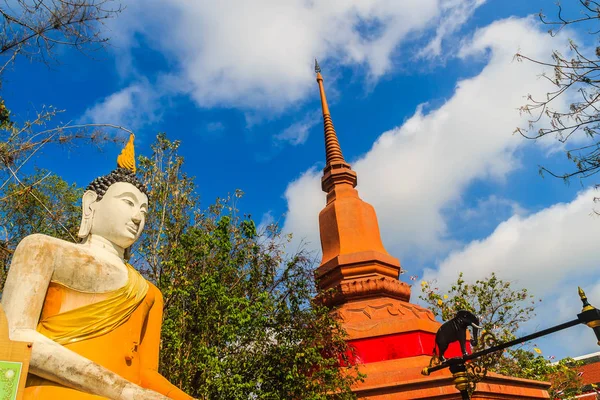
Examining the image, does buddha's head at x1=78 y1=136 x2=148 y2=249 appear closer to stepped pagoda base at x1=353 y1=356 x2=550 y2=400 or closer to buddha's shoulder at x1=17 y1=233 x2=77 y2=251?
buddha's shoulder at x1=17 y1=233 x2=77 y2=251

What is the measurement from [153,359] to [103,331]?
76cm

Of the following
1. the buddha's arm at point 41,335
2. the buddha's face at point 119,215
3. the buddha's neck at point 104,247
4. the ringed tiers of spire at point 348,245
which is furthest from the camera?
the ringed tiers of spire at point 348,245

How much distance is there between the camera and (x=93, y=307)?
372 cm

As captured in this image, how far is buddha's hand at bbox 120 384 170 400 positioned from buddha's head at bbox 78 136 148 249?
133 cm

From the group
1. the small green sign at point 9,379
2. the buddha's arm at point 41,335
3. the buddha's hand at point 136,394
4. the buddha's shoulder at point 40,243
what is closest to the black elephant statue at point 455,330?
the buddha's hand at point 136,394

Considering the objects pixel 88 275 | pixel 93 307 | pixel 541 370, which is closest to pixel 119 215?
pixel 88 275

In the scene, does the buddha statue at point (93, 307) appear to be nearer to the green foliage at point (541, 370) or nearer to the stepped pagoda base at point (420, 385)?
the stepped pagoda base at point (420, 385)

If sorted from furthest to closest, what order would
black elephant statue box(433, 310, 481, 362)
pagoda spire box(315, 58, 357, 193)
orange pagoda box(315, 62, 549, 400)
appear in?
pagoda spire box(315, 58, 357, 193) < orange pagoda box(315, 62, 549, 400) < black elephant statue box(433, 310, 481, 362)

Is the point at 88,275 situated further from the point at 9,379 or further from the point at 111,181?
the point at 9,379

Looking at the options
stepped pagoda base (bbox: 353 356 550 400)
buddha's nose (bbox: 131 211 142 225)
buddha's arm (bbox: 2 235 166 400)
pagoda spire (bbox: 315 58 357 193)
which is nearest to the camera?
buddha's arm (bbox: 2 235 166 400)

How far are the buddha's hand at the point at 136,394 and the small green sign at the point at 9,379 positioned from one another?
79 cm

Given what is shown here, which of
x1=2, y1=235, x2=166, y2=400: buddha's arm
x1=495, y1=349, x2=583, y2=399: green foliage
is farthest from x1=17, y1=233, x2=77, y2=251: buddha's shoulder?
x1=495, y1=349, x2=583, y2=399: green foliage

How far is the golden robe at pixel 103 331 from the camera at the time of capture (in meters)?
3.50

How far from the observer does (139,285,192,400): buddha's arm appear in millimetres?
3941
